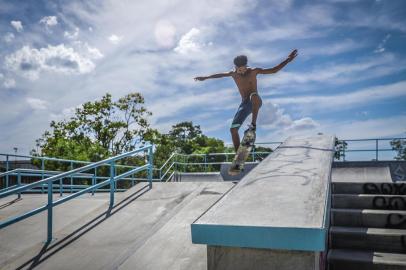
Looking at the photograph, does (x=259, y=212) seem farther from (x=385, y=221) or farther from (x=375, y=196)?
(x=375, y=196)

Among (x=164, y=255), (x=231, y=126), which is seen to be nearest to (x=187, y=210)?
(x=164, y=255)

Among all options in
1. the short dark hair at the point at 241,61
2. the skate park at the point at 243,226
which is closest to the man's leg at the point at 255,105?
the short dark hair at the point at 241,61

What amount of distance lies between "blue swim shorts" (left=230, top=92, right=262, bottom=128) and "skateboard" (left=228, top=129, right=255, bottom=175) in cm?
25

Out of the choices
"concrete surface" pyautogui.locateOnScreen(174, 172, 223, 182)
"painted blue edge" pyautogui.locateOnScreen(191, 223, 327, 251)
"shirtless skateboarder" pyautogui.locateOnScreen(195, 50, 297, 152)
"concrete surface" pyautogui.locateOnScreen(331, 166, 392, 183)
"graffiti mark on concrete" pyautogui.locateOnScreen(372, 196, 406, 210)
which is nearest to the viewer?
"painted blue edge" pyautogui.locateOnScreen(191, 223, 327, 251)

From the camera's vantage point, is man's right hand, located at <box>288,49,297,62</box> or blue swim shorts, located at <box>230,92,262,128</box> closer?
man's right hand, located at <box>288,49,297,62</box>

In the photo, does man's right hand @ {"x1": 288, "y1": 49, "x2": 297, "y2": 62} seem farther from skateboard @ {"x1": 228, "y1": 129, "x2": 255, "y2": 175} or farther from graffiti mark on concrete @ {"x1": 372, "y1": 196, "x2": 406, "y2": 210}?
graffiti mark on concrete @ {"x1": 372, "y1": 196, "x2": 406, "y2": 210}

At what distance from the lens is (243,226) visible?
2490mm

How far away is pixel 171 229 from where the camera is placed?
450 centimetres

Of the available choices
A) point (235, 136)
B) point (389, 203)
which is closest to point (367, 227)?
point (389, 203)

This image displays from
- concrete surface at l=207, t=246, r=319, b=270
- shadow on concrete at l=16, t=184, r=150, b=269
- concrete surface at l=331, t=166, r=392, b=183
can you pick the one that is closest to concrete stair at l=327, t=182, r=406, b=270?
concrete surface at l=207, t=246, r=319, b=270

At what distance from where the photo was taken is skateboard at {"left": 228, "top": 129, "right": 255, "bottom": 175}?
623 centimetres

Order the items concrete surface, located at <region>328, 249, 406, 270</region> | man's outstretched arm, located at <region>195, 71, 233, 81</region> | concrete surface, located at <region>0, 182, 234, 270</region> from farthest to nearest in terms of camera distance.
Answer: man's outstretched arm, located at <region>195, 71, 233, 81</region>
concrete surface, located at <region>0, 182, 234, 270</region>
concrete surface, located at <region>328, 249, 406, 270</region>

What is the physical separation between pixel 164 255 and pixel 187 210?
1427mm

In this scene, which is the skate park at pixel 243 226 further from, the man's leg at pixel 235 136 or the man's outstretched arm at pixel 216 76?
the man's outstretched arm at pixel 216 76
